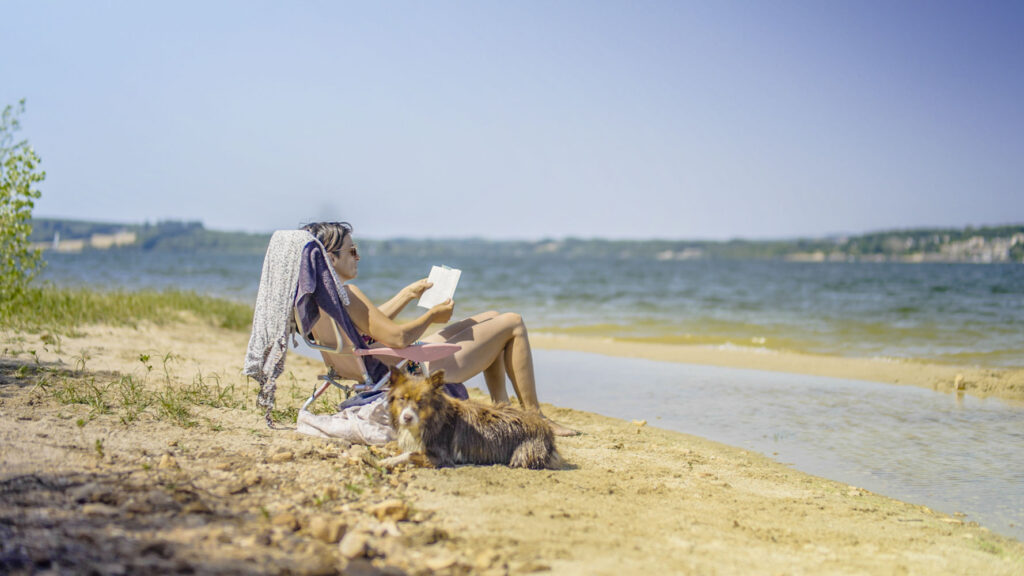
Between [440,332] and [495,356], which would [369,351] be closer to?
[440,332]

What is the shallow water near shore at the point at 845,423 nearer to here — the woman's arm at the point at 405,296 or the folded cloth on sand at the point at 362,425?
the woman's arm at the point at 405,296

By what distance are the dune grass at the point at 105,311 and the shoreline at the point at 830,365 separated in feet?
19.3

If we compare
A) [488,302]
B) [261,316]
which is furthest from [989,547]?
[488,302]

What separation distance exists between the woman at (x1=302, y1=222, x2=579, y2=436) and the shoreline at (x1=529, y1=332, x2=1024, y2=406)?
18.5 ft

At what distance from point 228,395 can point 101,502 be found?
278 centimetres

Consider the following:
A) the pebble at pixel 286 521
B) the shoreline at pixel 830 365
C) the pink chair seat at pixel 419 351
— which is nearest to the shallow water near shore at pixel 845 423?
the shoreline at pixel 830 365

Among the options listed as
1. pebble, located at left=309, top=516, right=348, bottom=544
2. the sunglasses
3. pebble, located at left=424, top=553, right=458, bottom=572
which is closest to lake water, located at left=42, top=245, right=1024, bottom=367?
the sunglasses

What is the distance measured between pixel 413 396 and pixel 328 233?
4.28ft

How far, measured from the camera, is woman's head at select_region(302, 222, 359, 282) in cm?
448

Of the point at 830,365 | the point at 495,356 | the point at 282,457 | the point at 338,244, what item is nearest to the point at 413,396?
the point at 282,457

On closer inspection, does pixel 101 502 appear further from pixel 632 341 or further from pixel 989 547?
pixel 632 341

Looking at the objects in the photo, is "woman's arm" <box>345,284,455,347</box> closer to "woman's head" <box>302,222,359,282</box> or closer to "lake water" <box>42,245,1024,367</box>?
"woman's head" <box>302,222,359,282</box>

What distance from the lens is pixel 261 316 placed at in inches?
170

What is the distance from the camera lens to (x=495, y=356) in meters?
5.31
